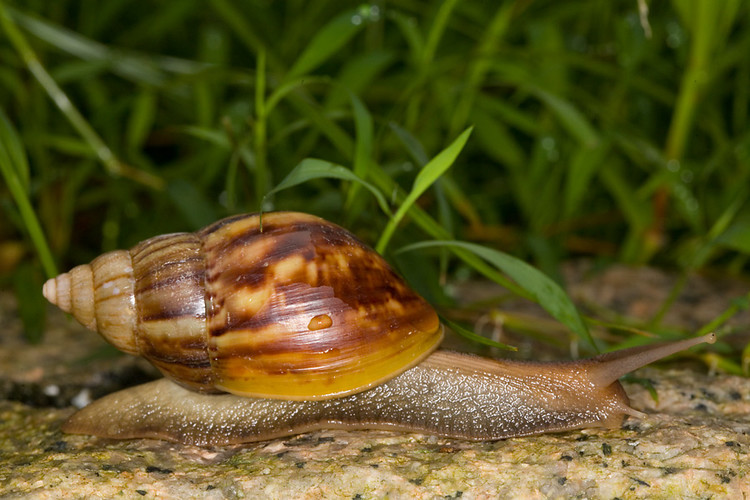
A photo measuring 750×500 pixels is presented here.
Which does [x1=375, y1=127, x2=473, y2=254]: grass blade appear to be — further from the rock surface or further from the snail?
the rock surface

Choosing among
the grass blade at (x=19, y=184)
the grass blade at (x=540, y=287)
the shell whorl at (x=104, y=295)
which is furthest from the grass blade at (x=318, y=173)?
the grass blade at (x=19, y=184)

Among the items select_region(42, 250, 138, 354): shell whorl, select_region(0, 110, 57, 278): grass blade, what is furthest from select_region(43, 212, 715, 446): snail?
select_region(0, 110, 57, 278): grass blade

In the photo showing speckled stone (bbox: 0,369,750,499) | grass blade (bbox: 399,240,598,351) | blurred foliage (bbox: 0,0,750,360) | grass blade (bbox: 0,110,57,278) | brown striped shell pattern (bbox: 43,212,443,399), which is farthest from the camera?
blurred foliage (bbox: 0,0,750,360)

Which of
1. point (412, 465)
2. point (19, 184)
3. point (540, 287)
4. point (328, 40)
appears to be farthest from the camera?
point (328, 40)

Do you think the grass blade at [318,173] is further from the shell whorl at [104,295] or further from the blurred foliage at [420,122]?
the shell whorl at [104,295]

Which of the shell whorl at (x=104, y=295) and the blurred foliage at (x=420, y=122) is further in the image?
the blurred foliage at (x=420, y=122)

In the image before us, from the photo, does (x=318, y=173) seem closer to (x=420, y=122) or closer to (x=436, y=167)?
(x=436, y=167)

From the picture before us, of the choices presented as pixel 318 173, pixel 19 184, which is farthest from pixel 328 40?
pixel 19 184
